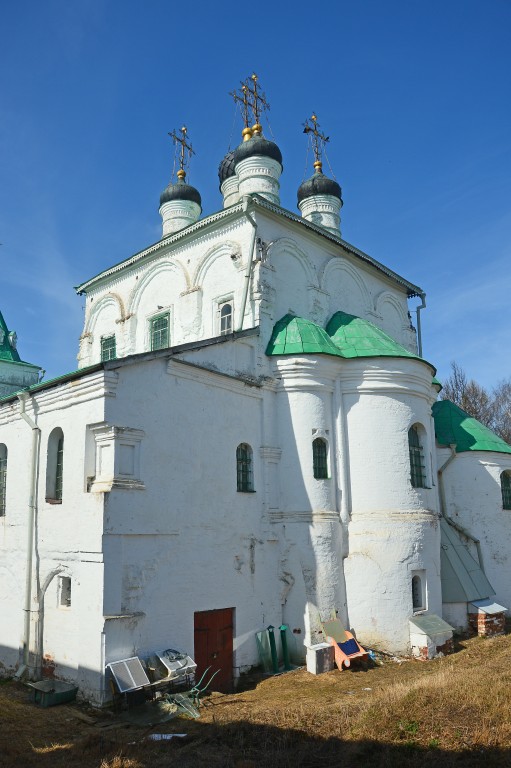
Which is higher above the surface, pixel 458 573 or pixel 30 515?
pixel 30 515

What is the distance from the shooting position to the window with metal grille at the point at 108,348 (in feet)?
58.2

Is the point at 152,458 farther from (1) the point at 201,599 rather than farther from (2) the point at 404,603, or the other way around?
(2) the point at 404,603

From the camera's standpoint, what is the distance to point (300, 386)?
13484mm

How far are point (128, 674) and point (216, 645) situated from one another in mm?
2321

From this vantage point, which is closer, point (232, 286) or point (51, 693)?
point (51, 693)

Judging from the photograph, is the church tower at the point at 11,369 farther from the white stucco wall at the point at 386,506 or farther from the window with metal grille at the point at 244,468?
the white stucco wall at the point at 386,506

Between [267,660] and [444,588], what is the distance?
4741 millimetres

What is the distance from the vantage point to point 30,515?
11523 mm

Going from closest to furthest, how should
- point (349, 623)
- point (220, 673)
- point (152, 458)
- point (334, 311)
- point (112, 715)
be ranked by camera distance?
1. point (112, 715)
2. point (152, 458)
3. point (220, 673)
4. point (349, 623)
5. point (334, 311)

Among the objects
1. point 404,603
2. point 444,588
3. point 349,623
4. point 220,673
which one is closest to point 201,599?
point 220,673

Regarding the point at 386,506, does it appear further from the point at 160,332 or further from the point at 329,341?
the point at 160,332

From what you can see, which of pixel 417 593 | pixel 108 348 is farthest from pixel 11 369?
pixel 417 593

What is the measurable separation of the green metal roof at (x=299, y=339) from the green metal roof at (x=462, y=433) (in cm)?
517

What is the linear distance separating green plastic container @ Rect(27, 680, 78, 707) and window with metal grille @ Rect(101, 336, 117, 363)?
9.35 m
